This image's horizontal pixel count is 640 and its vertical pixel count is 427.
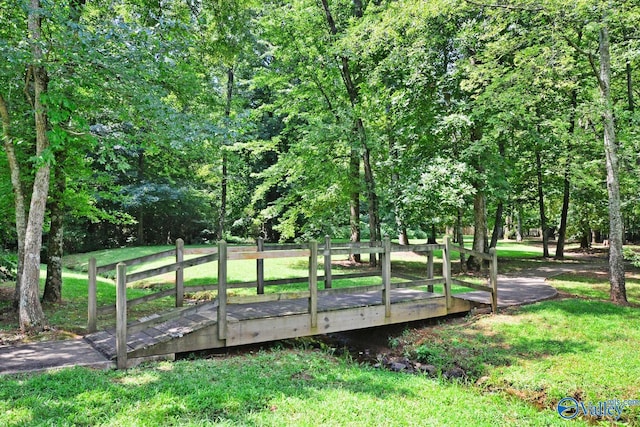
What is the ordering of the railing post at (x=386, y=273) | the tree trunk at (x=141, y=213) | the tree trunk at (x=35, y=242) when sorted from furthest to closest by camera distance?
the tree trunk at (x=141, y=213) → the railing post at (x=386, y=273) → the tree trunk at (x=35, y=242)

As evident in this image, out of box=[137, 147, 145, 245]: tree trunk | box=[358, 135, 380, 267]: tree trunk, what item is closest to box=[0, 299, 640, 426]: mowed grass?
box=[358, 135, 380, 267]: tree trunk

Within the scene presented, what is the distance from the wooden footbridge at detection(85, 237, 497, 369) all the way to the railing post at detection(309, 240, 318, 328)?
16 millimetres

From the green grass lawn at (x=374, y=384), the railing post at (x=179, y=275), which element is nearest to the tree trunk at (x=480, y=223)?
the green grass lawn at (x=374, y=384)

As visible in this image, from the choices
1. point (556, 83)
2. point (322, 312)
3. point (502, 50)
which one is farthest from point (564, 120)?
point (322, 312)

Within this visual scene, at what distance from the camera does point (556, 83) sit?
10.7 meters

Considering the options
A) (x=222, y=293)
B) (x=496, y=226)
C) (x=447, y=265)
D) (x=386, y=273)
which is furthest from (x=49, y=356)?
(x=496, y=226)

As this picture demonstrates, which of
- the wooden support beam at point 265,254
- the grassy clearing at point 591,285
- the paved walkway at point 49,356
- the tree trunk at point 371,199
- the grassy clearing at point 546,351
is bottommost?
the grassy clearing at point 546,351

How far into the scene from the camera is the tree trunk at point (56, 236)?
8.95m

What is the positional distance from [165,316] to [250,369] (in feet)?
4.89

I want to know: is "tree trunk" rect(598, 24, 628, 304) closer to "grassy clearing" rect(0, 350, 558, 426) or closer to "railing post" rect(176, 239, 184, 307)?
"grassy clearing" rect(0, 350, 558, 426)

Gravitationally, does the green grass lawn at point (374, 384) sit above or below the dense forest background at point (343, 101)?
below

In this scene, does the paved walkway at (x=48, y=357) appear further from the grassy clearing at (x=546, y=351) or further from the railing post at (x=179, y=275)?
the grassy clearing at (x=546, y=351)

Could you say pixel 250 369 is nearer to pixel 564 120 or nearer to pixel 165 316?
pixel 165 316

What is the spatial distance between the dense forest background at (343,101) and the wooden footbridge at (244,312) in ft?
7.19
